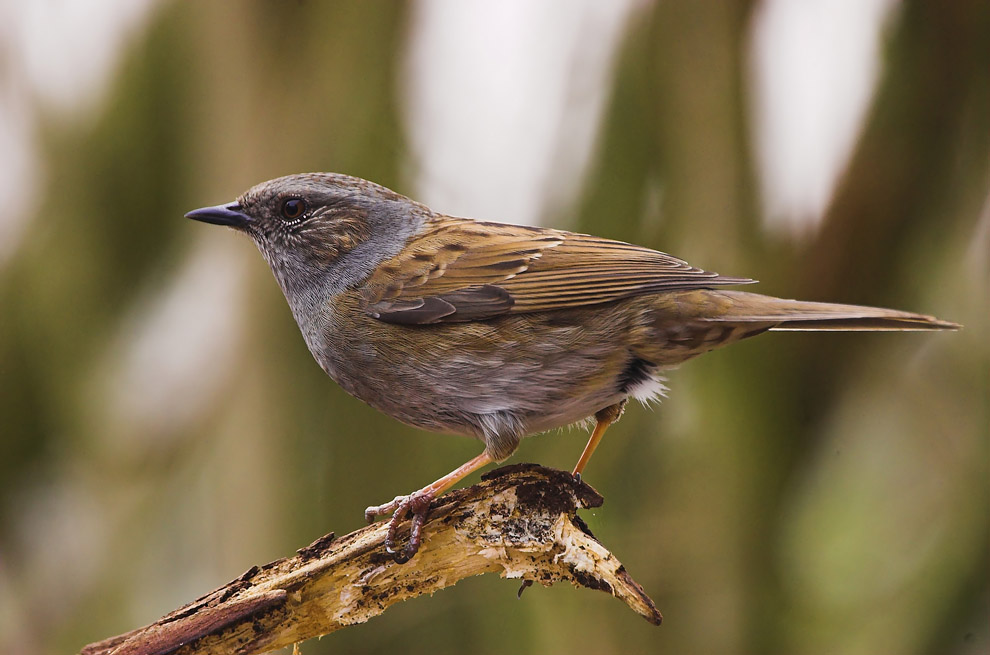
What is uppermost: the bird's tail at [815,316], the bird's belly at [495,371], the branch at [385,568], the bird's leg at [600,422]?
the bird's tail at [815,316]

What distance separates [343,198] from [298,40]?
141 cm

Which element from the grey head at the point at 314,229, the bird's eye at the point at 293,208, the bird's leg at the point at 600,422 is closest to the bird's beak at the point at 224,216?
the grey head at the point at 314,229

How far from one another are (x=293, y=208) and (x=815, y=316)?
4.77ft

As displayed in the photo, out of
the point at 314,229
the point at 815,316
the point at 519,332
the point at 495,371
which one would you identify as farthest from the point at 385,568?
the point at 815,316

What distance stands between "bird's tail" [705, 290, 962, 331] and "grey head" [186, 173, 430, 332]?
3.17 ft

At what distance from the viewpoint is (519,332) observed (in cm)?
202

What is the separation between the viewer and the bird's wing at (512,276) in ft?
6.56

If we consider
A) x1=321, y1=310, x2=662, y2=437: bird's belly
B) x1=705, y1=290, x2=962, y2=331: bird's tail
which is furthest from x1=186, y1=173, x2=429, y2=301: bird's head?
x1=705, y1=290, x2=962, y2=331: bird's tail

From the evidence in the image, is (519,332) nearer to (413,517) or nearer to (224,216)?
(413,517)

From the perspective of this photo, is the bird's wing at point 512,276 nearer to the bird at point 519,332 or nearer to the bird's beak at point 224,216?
the bird at point 519,332

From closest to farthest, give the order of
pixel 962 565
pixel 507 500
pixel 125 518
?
pixel 507 500
pixel 962 565
pixel 125 518

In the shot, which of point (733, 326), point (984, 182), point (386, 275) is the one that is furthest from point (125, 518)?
point (984, 182)

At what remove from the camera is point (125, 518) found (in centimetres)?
337

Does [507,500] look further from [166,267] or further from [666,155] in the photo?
[166,267]
